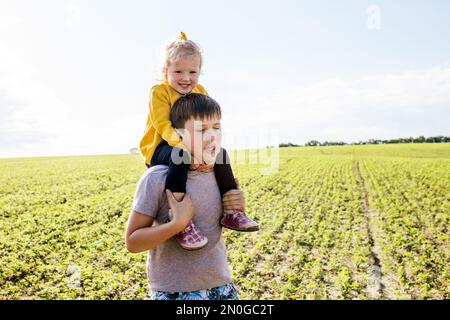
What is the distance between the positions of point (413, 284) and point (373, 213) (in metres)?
7.39

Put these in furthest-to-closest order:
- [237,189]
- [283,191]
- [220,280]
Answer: [283,191], [237,189], [220,280]

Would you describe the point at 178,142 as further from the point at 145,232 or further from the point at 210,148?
the point at 145,232

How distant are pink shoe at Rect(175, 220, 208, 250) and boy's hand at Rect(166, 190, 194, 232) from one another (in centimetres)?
9

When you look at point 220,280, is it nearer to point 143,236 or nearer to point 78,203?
point 143,236

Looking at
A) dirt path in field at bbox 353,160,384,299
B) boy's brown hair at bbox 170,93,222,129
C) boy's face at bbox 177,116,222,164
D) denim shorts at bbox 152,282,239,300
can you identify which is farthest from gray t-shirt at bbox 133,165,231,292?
dirt path in field at bbox 353,160,384,299

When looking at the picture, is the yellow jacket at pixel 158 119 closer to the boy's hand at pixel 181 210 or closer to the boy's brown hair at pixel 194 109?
the boy's brown hair at pixel 194 109

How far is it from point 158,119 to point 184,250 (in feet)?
2.59

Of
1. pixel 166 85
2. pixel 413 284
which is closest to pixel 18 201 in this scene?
pixel 413 284

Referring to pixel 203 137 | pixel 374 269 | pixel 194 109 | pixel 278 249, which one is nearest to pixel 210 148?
pixel 203 137

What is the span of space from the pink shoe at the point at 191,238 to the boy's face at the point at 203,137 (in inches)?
12.8

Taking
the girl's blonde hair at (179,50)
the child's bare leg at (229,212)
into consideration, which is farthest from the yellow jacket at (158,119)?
the child's bare leg at (229,212)

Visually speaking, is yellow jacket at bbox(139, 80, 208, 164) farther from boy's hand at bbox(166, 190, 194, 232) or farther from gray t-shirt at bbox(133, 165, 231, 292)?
boy's hand at bbox(166, 190, 194, 232)

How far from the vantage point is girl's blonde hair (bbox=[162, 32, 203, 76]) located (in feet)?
7.85
